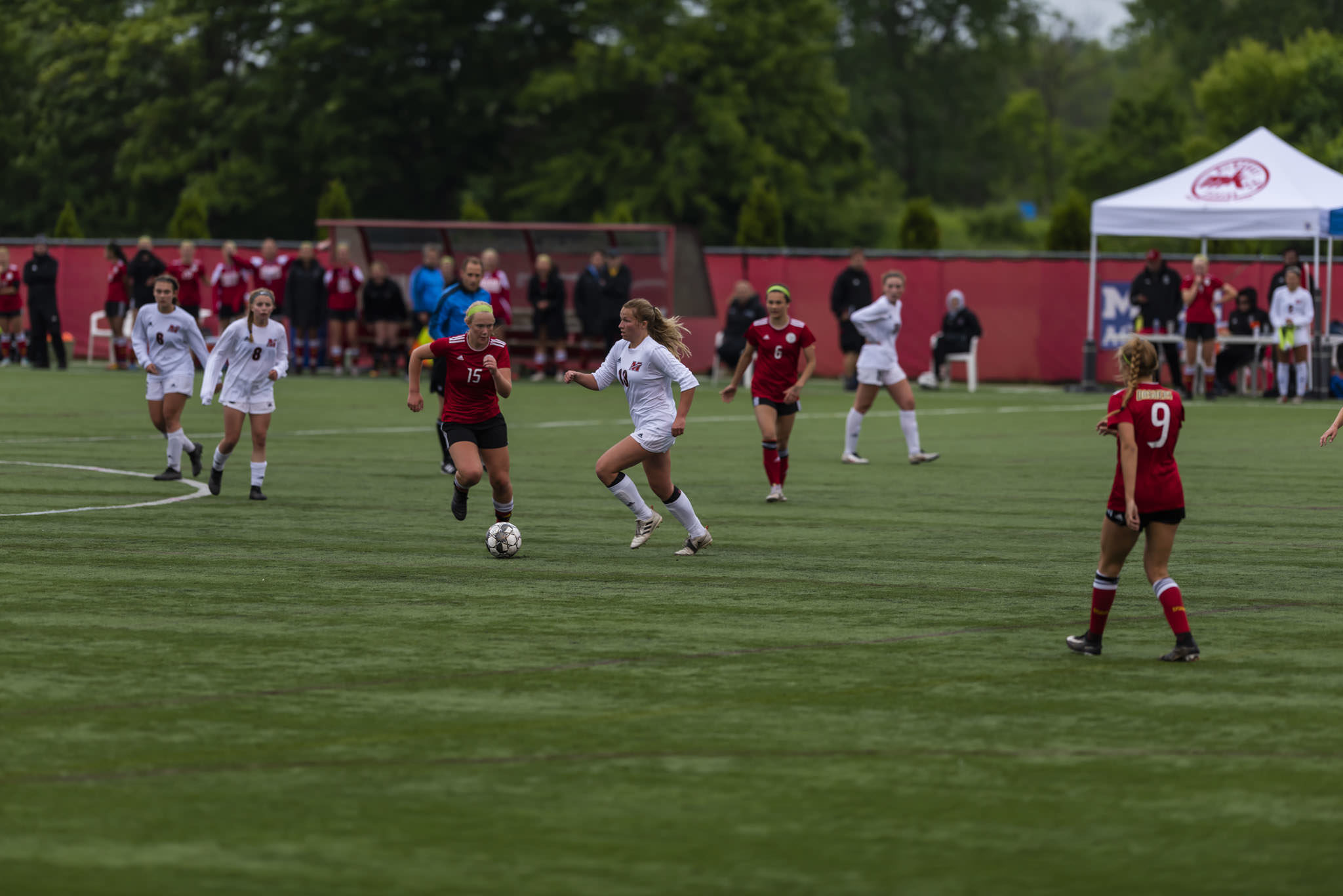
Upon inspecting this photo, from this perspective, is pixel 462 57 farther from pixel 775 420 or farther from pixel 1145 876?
pixel 1145 876

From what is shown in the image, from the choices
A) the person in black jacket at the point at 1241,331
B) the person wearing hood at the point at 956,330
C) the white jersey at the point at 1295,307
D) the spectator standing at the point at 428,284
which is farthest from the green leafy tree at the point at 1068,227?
the spectator standing at the point at 428,284

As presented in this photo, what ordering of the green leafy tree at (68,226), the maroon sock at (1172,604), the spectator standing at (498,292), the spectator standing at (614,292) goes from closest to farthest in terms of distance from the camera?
the maroon sock at (1172,604) < the spectator standing at (498,292) < the spectator standing at (614,292) < the green leafy tree at (68,226)

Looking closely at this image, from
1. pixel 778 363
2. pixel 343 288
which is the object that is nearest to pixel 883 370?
pixel 778 363

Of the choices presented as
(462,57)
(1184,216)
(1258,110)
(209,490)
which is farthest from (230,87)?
(209,490)

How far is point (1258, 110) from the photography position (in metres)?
65.8

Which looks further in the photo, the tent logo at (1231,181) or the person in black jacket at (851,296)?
the person in black jacket at (851,296)

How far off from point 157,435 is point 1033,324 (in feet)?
57.6

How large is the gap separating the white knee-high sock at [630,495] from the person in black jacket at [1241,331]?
783 inches

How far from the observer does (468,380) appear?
13.2 meters

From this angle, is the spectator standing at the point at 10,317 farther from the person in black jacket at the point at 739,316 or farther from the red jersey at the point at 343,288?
the person in black jacket at the point at 739,316

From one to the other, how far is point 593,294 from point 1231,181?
1057cm

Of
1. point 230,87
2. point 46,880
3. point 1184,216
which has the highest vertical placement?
point 230,87

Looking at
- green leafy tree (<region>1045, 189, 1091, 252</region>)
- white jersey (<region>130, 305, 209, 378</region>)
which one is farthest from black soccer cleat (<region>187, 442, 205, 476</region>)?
green leafy tree (<region>1045, 189, 1091, 252</region>)

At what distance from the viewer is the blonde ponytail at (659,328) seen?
12.8 metres
